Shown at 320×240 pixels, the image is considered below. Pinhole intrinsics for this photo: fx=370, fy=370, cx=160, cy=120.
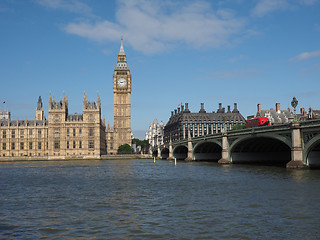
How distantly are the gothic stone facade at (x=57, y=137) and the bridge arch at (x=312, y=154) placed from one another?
108176mm

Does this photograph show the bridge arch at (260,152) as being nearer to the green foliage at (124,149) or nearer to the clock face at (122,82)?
the green foliage at (124,149)

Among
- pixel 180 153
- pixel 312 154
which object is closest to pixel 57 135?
pixel 180 153

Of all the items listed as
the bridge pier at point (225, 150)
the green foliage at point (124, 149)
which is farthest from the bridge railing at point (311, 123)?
the green foliage at point (124, 149)

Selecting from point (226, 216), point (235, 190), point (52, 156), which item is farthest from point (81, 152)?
Result: point (226, 216)

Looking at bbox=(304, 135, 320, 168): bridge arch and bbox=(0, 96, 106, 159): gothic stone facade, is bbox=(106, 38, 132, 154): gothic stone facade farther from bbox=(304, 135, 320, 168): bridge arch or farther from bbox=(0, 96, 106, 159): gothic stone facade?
bbox=(304, 135, 320, 168): bridge arch

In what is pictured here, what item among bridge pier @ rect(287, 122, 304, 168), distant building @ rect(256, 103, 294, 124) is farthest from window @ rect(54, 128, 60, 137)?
bridge pier @ rect(287, 122, 304, 168)

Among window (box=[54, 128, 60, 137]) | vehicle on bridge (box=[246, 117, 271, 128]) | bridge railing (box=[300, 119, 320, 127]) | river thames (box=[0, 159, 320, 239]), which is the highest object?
window (box=[54, 128, 60, 137])

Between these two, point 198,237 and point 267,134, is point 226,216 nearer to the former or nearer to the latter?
point 198,237

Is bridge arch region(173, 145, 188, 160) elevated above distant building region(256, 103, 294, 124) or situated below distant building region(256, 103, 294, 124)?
below

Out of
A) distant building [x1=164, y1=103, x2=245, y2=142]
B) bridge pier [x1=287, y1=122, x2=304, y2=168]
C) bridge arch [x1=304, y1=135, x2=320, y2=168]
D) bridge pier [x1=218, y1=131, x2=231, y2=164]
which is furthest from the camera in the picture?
distant building [x1=164, y1=103, x2=245, y2=142]

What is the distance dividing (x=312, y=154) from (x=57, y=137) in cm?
11749

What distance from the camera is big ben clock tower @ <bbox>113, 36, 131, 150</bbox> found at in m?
169

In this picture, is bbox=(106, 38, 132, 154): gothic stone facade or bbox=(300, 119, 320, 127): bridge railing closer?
bbox=(300, 119, 320, 127): bridge railing

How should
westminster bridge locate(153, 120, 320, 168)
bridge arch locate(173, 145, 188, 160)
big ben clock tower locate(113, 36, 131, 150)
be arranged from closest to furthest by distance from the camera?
1. westminster bridge locate(153, 120, 320, 168)
2. bridge arch locate(173, 145, 188, 160)
3. big ben clock tower locate(113, 36, 131, 150)
